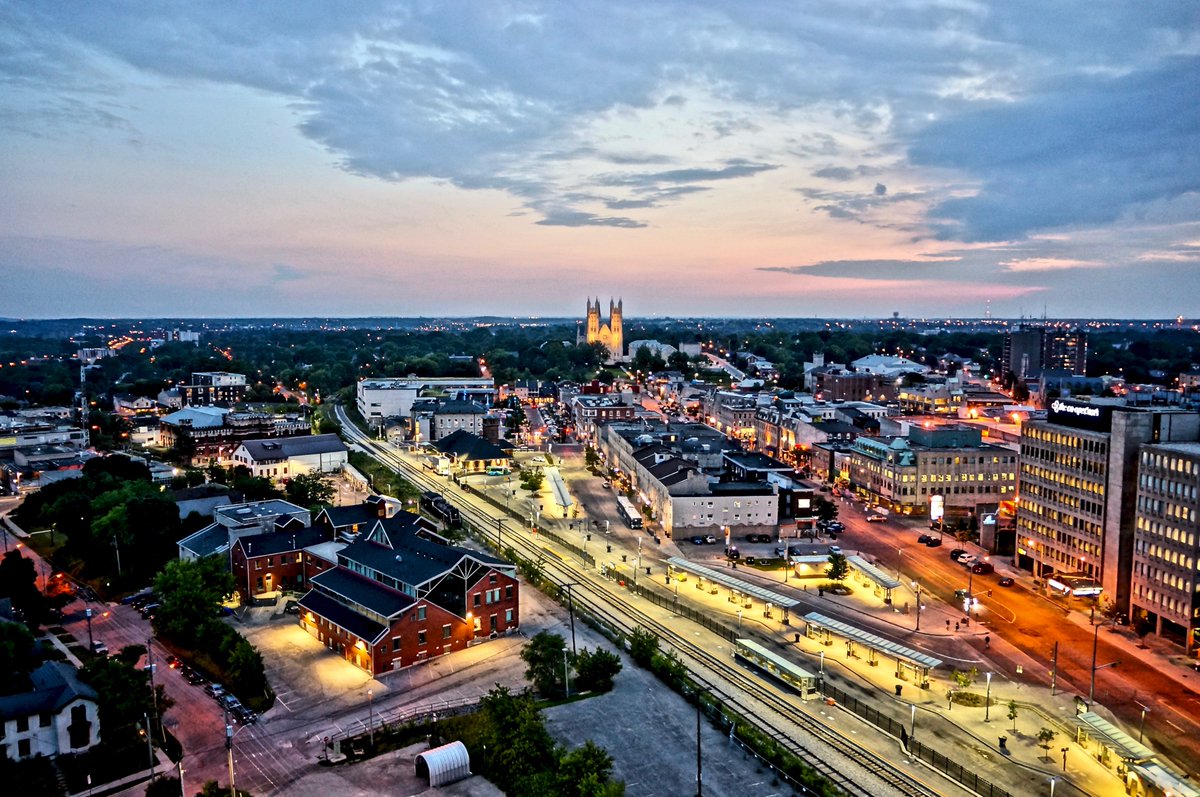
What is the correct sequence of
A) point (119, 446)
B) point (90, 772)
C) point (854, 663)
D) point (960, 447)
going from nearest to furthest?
point (90, 772), point (854, 663), point (960, 447), point (119, 446)

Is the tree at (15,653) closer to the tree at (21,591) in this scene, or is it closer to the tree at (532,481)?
the tree at (21,591)

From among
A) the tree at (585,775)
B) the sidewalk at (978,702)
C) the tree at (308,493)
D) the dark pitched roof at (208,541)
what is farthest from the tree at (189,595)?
the sidewalk at (978,702)

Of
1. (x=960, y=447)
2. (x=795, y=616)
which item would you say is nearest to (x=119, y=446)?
(x=795, y=616)

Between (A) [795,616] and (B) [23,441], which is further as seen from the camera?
(B) [23,441]

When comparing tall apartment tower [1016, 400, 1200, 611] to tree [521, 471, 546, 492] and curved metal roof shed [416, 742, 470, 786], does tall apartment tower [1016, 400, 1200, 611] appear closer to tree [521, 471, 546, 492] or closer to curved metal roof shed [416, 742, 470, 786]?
curved metal roof shed [416, 742, 470, 786]

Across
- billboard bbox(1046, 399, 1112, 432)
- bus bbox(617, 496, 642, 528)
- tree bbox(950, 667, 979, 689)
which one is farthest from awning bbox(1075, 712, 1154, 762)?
bus bbox(617, 496, 642, 528)

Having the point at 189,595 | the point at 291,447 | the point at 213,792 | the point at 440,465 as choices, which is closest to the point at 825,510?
the point at 440,465

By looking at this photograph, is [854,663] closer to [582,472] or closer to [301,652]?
[301,652]
